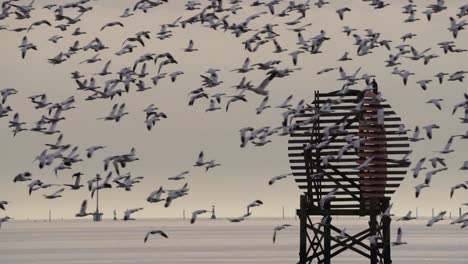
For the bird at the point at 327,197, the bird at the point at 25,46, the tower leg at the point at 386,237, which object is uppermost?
the bird at the point at 25,46

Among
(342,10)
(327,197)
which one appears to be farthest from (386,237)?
(342,10)

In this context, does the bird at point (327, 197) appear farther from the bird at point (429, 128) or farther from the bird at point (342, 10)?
the bird at point (342, 10)

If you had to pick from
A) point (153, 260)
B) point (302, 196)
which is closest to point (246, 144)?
point (302, 196)

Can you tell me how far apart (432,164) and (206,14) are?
1062 centimetres

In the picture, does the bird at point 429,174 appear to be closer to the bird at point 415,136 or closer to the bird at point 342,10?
the bird at point 415,136

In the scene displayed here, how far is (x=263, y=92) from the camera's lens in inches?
1849

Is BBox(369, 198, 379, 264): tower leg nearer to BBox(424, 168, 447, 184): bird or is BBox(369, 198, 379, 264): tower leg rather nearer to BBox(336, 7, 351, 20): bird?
BBox(424, 168, 447, 184): bird

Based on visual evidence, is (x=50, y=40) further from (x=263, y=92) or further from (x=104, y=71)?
(x=263, y=92)

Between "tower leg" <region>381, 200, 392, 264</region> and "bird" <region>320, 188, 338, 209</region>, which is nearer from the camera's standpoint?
"bird" <region>320, 188, 338, 209</region>

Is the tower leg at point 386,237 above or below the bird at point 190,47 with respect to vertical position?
below

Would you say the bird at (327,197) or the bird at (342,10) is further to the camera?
the bird at (342,10)

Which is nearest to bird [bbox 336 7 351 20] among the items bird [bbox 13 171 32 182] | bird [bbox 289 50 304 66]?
bird [bbox 289 50 304 66]

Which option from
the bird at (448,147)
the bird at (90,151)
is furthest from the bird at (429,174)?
the bird at (90,151)

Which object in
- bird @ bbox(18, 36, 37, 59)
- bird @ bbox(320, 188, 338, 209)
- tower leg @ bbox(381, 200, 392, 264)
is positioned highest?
bird @ bbox(18, 36, 37, 59)
